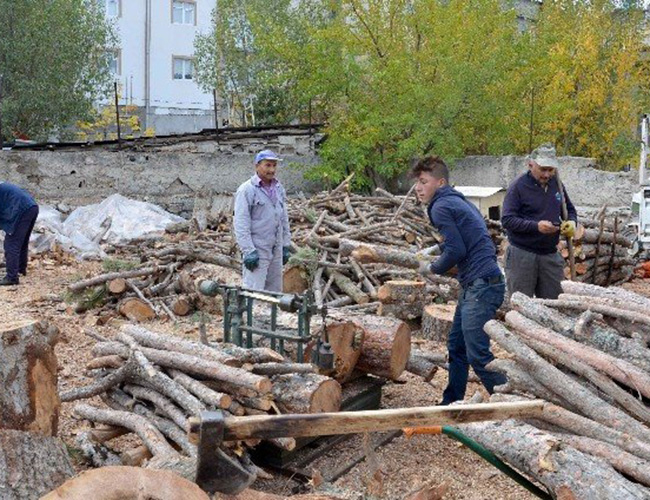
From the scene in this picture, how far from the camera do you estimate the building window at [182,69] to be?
35219 mm

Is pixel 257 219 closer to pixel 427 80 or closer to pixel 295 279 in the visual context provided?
pixel 295 279

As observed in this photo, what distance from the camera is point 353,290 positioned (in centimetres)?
904

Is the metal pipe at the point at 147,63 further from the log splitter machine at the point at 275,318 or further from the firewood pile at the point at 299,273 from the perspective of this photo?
the log splitter machine at the point at 275,318

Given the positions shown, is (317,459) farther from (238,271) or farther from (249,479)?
(238,271)

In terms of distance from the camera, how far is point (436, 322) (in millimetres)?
7859

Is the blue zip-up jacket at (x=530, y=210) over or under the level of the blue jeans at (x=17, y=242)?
over

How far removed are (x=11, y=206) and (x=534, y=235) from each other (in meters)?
7.34

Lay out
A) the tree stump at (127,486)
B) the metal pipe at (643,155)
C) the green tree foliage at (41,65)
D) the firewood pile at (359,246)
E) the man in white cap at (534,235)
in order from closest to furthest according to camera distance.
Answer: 1. the tree stump at (127,486)
2. the man in white cap at (534,235)
3. the firewood pile at (359,246)
4. the metal pipe at (643,155)
5. the green tree foliage at (41,65)

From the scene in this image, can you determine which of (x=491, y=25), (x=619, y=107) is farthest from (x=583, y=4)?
(x=491, y=25)

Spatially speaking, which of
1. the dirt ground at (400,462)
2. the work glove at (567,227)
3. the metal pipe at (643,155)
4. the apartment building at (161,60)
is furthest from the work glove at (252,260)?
the apartment building at (161,60)

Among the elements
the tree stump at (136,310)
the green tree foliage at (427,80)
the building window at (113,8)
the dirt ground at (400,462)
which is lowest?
the tree stump at (136,310)

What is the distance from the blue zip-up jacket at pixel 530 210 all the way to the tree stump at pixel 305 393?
2486 millimetres

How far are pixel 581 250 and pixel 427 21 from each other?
8053mm

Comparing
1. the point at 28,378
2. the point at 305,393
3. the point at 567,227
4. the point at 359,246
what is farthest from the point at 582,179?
the point at 28,378
